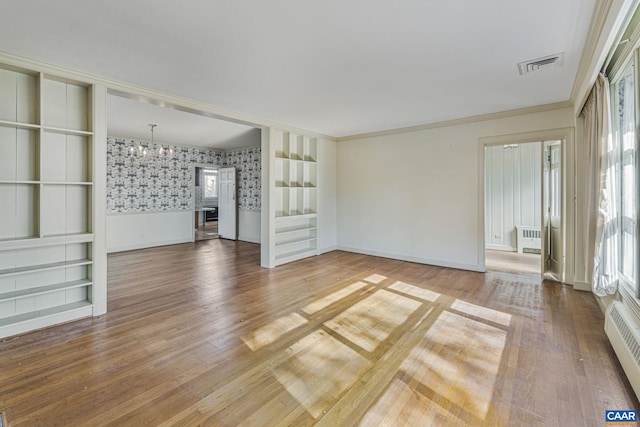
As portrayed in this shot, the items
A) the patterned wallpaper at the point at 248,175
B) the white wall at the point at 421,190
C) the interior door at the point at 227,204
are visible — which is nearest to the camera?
the white wall at the point at 421,190

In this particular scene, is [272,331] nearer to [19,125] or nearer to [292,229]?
[19,125]

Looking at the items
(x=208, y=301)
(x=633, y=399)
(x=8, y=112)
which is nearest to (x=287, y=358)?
(x=208, y=301)

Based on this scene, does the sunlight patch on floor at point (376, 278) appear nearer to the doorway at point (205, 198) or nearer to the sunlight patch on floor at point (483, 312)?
the sunlight patch on floor at point (483, 312)

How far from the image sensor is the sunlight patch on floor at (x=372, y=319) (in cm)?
263

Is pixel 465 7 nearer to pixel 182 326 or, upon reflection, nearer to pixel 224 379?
pixel 224 379

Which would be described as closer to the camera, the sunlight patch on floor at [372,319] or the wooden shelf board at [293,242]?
the sunlight patch on floor at [372,319]

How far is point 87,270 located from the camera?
3.19 metres

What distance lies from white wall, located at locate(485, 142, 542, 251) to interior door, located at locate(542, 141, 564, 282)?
169 centimetres

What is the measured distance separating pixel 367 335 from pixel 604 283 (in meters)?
2.23

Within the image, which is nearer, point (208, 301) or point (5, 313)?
point (5, 313)

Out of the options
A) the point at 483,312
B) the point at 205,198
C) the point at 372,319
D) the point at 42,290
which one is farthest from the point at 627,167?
the point at 205,198

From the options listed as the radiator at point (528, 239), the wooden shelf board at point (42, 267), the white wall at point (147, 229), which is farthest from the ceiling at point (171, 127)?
the radiator at point (528, 239)

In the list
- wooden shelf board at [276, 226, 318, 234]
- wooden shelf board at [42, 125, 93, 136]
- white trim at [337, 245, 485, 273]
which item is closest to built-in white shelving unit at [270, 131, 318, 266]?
wooden shelf board at [276, 226, 318, 234]

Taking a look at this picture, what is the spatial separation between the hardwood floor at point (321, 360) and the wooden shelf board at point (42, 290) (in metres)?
0.38
